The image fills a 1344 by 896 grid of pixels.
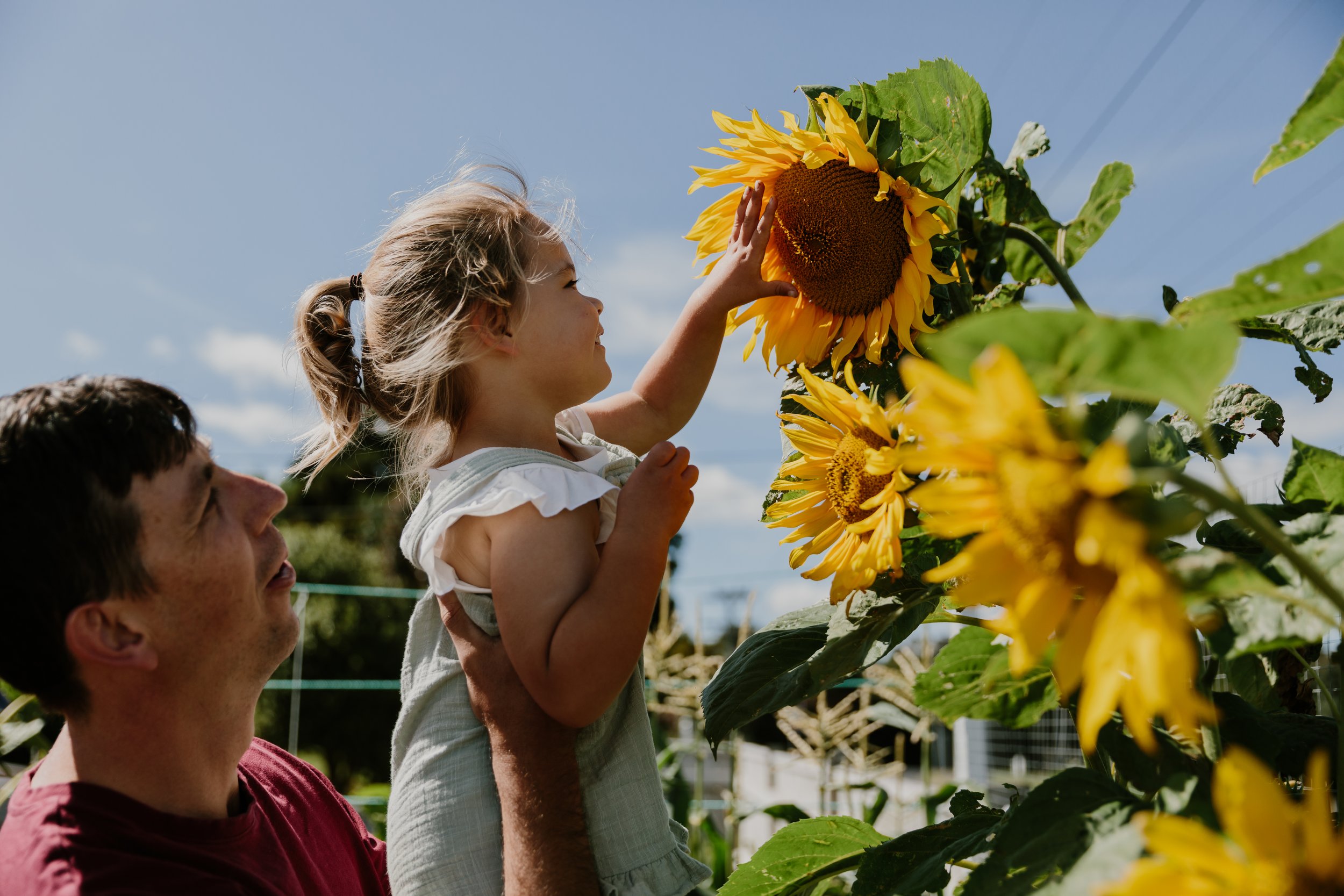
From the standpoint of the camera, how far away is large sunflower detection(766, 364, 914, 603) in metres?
0.90

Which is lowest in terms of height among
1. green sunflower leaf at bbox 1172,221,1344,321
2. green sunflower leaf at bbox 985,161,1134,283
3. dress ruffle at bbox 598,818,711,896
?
dress ruffle at bbox 598,818,711,896

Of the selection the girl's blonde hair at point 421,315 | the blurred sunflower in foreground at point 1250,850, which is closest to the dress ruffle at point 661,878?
the girl's blonde hair at point 421,315

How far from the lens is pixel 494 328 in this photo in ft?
5.47

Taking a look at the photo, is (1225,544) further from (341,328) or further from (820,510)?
(341,328)

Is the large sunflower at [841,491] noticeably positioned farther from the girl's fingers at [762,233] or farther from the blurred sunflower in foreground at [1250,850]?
the blurred sunflower in foreground at [1250,850]

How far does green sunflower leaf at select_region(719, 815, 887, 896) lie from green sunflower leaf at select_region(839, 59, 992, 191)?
30.2 inches

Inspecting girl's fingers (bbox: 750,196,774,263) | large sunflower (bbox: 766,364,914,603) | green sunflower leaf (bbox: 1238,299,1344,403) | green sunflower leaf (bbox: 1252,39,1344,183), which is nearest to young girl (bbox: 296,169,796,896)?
girl's fingers (bbox: 750,196,774,263)

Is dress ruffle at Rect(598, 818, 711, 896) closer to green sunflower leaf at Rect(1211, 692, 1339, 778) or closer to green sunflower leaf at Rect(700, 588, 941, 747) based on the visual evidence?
green sunflower leaf at Rect(700, 588, 941, 747)

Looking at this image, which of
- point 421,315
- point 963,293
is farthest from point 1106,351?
point 421,315

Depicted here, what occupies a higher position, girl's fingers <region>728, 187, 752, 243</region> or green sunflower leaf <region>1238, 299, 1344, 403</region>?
girl's fingers <region>728, 187, 752, 243</region>

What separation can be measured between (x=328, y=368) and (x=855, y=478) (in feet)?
3.74

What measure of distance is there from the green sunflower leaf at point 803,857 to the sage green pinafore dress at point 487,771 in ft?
0.77

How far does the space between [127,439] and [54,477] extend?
9 centimetres

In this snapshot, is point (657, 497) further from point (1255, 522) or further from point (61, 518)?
point (1255, 522)
